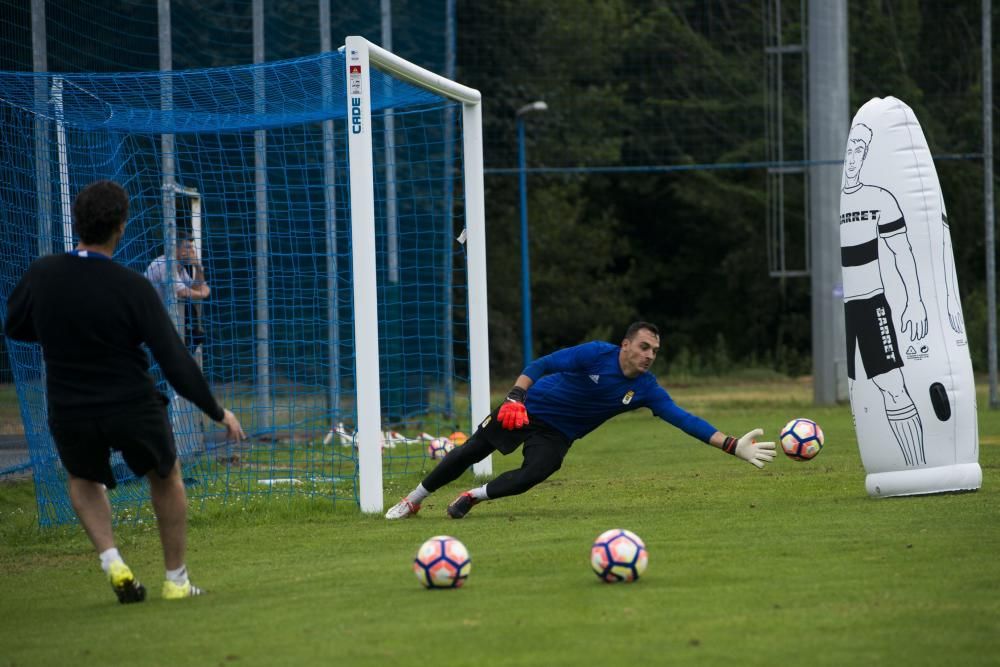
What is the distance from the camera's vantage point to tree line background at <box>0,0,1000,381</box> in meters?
31.4

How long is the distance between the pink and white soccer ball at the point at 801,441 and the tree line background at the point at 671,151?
18310mm

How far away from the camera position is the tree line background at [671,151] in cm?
3144

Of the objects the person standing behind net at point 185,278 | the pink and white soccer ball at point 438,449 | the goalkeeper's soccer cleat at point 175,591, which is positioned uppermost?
the person standing behind net at point 185,278

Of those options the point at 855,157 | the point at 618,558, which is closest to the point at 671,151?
the point at 855,157

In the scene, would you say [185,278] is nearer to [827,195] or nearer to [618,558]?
[618,558]

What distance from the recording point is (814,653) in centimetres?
485

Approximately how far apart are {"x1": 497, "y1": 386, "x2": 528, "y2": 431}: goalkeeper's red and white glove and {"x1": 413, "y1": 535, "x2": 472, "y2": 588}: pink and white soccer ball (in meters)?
2.45

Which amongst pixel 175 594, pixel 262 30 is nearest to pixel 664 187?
pixel 262 30

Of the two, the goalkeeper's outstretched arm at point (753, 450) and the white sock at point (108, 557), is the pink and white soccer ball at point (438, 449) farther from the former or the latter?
the white sock at point (108, 557)

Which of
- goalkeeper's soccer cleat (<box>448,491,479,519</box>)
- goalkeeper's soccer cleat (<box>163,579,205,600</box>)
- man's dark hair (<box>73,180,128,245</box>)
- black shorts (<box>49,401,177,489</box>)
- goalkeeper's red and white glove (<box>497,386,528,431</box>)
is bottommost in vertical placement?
goalkeeper's soccer cleat (<box>448,491,479,519</box>)

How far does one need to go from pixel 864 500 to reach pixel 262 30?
11.0 m

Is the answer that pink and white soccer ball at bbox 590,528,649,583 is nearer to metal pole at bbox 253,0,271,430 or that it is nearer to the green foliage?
metal pole at bbox 253,0,271,430

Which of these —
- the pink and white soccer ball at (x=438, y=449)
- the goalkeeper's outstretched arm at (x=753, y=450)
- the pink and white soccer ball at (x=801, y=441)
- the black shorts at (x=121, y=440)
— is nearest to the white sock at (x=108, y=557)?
the black shorts at (x=121, y=440)

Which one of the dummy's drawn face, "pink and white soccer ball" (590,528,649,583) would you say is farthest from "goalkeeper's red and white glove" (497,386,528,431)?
the dummy's drawn face
